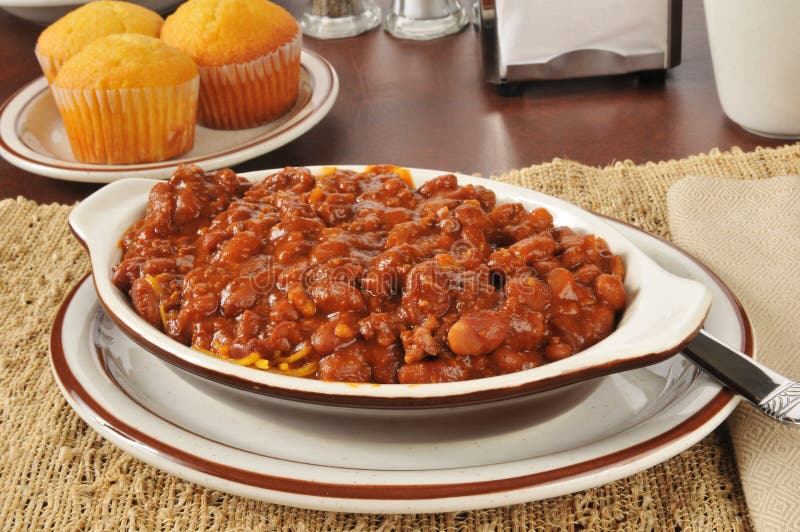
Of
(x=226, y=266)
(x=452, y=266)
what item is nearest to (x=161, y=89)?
(x=226, y=266)

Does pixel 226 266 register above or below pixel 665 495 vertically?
above

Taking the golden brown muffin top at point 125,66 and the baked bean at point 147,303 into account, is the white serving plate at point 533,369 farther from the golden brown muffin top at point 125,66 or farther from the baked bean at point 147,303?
the golden brown muffin top at point 125,66

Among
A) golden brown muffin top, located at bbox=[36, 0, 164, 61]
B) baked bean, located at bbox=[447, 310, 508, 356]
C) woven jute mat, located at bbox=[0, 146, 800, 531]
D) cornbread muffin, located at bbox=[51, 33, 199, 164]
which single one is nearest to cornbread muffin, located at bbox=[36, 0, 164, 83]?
golden brown muffin top, located at bbox=[36, 0, 164, 61]

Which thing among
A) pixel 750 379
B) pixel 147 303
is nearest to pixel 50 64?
pixel 147 303

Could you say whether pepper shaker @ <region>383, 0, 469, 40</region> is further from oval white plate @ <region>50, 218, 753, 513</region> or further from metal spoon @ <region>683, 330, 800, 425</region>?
metal spoon @ <region>683, 330, 800, 425</region>

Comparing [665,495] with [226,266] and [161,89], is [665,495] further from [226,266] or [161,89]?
[161,89]

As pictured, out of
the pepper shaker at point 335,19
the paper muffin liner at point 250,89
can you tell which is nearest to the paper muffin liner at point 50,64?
the paper muffin liner at point 250,89

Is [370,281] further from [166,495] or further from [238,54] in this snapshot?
[238,54]
